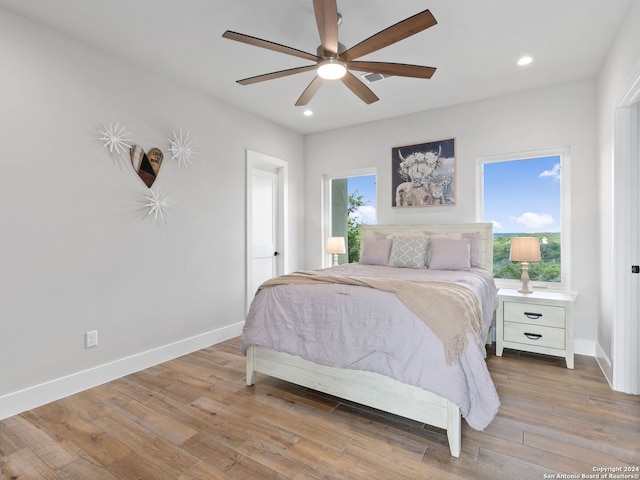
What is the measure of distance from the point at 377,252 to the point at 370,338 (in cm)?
191

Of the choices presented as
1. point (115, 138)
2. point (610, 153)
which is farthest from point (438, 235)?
point (115, 138)

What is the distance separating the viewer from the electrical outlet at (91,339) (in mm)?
2680

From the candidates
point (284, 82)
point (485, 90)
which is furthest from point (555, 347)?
point (284, 82)

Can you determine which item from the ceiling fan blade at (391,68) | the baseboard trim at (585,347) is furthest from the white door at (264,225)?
the baseboard trim at (585,347)

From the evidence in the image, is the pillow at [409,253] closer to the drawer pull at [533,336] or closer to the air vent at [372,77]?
the drawer pull at [533,336]

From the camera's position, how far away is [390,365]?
1960mm

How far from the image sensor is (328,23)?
185 cm

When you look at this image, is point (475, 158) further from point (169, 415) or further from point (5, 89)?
point (5, 89)

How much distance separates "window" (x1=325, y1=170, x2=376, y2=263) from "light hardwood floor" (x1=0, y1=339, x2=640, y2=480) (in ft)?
8.57

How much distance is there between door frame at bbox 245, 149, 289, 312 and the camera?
4.19 meters

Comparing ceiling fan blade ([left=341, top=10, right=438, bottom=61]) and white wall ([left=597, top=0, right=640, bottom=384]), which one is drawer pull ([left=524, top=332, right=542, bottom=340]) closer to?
white wall ([left=597, top=0, right=640, bottom=384])

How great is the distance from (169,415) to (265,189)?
120 inches

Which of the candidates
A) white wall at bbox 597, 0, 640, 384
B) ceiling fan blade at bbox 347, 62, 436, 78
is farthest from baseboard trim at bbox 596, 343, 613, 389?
ceiling fan blade at bbox 347, 62, 436, 78

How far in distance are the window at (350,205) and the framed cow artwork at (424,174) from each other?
1.34 ft
